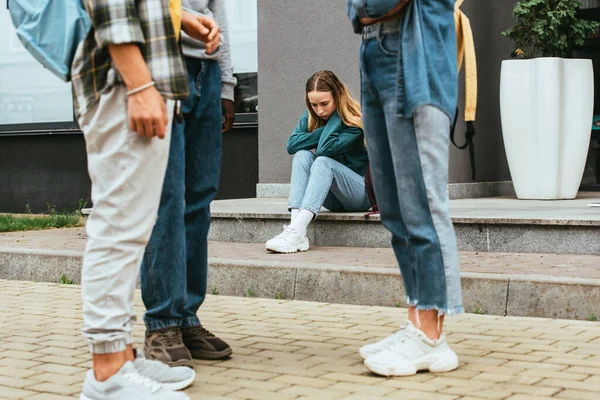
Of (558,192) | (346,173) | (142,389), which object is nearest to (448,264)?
(142,389)

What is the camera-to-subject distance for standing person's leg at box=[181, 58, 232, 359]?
147 inches

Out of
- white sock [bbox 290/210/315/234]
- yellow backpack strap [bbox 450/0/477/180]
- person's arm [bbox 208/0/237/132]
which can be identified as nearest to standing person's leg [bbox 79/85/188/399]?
person's arm [bbox 208/0/237/132]

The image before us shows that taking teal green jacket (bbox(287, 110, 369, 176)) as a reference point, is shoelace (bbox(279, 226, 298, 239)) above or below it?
below

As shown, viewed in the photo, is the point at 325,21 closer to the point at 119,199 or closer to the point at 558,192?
the point at 558,192

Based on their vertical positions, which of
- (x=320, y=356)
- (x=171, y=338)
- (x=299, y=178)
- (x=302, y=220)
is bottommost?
(x=320, y=356)

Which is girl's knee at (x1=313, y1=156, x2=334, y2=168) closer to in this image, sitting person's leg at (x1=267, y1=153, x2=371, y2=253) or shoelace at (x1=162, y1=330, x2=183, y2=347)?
sitting person's leg at (x1=267, y1=153, x2=371, y2=253)

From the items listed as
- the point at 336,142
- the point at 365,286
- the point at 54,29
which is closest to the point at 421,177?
the point at 54,29

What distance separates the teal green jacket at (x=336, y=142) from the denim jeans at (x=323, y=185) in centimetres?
6

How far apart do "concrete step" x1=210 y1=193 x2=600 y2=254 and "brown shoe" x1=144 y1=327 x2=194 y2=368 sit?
2828 mm

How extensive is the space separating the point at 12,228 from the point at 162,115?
617 cm

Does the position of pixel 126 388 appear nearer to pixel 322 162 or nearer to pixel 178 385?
pixel 178 385

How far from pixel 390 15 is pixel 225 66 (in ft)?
2.54

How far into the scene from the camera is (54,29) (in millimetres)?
2939

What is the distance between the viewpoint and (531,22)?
797 centimetres
